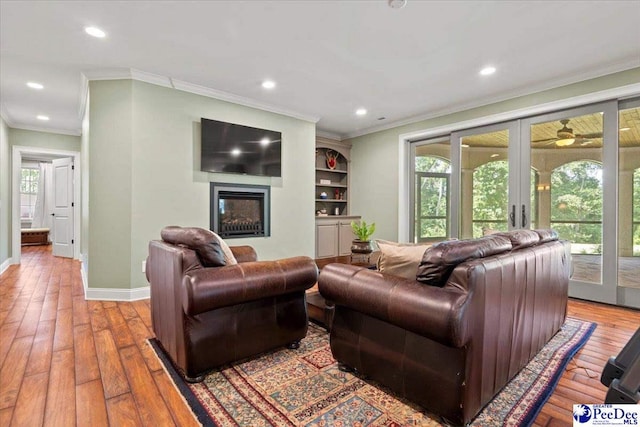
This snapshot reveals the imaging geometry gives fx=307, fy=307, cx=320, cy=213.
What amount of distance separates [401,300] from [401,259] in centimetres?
29

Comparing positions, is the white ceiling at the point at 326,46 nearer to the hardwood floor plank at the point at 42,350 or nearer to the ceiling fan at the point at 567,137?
the ceiling fan at the point at 567,137

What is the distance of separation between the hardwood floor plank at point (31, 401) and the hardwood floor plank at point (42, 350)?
10 centimetres

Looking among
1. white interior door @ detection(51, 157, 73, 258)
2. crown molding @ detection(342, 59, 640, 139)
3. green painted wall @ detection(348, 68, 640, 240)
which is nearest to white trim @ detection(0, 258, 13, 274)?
white interior door @ detection(51, 157, 73, 258)

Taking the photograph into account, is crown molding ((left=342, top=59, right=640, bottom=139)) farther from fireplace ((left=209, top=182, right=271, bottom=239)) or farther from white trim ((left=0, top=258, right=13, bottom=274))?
white trim ((left=0, top=258, right=13, bottom=274))

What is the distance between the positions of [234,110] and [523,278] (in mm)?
3875

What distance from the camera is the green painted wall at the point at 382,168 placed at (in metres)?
4.58

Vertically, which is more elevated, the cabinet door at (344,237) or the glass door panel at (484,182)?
the glass door panel at (484,182)

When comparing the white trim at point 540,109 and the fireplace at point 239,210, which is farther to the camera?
the fireplace at point 239,210

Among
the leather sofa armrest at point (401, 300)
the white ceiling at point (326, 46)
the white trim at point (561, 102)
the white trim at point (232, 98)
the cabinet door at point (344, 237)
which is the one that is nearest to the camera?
the leather sofa armrest at point (401, 300)

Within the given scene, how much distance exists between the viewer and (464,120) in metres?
4.54

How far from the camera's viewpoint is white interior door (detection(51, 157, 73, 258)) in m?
6.09

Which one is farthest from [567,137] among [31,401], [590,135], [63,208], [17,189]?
[17,189]

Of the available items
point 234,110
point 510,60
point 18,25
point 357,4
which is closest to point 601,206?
point 510,60

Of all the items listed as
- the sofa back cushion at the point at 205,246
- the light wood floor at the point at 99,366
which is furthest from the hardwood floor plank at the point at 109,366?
the sofa back cushion at the point at 205,246
